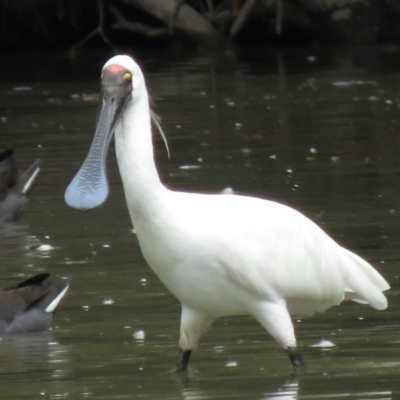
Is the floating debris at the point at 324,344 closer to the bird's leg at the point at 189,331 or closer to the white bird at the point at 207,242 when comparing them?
the white bird at the point at 207,242

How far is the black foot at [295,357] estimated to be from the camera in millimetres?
6504

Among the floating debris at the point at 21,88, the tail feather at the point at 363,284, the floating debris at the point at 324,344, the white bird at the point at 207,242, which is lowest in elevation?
the floating debris at the point at 21,88

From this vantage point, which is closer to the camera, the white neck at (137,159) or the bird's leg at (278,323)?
the white neck at (137,159)

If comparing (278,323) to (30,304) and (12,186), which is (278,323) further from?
(12,186)

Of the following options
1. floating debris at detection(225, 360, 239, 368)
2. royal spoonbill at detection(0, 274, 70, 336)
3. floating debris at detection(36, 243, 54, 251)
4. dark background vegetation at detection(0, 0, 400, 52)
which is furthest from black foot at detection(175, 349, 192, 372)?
dark background vegetation at detection(0, 0, 400, 52)

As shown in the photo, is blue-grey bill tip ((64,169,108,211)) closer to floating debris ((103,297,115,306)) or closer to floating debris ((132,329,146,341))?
floating debris ((132,329,146,341))

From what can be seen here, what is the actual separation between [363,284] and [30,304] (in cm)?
195

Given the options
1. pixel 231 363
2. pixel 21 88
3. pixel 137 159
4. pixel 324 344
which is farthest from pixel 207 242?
pixel 21 88

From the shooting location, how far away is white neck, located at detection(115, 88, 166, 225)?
6.06m

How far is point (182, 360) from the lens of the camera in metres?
6.74

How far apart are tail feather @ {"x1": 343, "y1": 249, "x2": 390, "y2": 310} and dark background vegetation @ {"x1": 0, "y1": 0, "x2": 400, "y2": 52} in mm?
17504

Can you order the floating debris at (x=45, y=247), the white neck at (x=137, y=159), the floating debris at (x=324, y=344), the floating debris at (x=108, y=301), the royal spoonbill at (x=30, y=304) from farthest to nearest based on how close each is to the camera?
1. the floating debris at (x=45, y=247)
2. the floating debris at (x=108, y=301)
3. the royal spoonbill at (x=30, y=304)
4. the floating debris at (x=324, y=344)
5. the white neck at (x=137, y=159)

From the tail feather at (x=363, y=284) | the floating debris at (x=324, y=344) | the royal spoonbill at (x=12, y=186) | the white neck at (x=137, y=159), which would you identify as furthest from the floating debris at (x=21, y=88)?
the white neck at (x=137, y=159)

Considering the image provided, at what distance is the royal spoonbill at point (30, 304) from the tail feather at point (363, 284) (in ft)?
5.64
